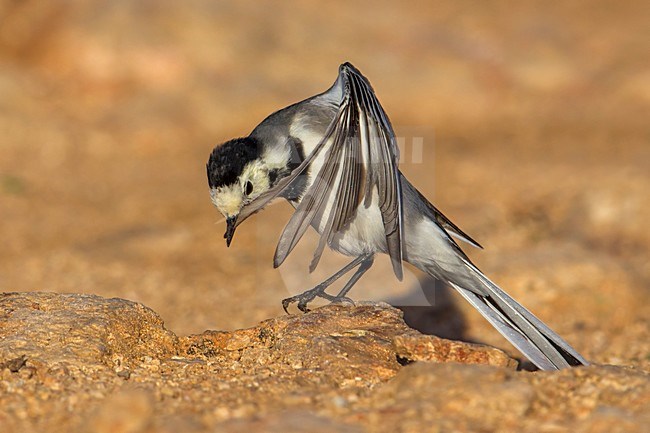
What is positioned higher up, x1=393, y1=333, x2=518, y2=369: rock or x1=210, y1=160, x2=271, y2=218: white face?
x1=210, y1=160, x2=271, y2=218: white face

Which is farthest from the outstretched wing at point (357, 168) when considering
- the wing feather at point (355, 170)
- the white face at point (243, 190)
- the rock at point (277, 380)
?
the rock at point (277, 380)

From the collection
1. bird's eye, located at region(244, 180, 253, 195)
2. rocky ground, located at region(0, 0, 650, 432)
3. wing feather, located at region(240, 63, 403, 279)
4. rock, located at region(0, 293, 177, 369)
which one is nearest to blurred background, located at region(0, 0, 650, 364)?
rocky ground, located at region(0, 0, 650, 432)

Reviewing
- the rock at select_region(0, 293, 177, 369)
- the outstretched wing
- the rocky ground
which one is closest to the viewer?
the rocky ground

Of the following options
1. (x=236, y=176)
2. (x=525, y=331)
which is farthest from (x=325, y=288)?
(x=525, y=331)

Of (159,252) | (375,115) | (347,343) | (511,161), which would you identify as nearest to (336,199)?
(375,115)

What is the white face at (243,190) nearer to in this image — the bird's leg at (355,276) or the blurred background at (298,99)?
the bird's leg at (355,276)

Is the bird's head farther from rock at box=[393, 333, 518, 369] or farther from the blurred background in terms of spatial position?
the blurred background

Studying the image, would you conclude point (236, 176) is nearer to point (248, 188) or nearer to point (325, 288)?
point (248, 188)

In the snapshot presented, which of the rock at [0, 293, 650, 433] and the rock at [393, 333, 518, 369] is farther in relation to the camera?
the rock at [393, 333, 518, 369]
